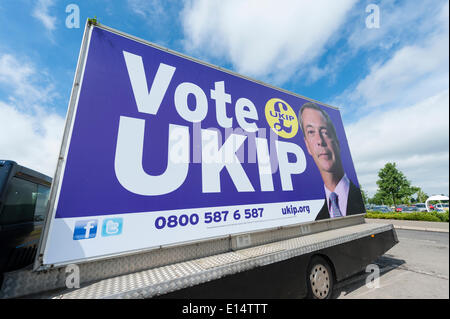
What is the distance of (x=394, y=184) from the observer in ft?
83.7

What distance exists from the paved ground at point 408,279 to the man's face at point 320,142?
215 centimetres

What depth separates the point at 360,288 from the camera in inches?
124

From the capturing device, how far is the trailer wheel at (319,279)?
255cm

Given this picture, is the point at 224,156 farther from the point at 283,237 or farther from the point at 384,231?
the point at 384,231

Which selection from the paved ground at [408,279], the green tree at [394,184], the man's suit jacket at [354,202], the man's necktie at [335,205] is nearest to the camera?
the paved ground at [408,279]

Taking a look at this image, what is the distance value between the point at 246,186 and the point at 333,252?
177 cm

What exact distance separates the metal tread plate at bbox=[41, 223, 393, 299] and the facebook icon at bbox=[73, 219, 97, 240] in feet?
1.32

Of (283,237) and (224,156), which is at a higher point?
(224,156)

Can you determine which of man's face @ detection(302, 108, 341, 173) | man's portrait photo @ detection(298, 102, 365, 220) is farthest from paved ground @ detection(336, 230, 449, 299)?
man's face @ detection(302, 108, 341, 173)

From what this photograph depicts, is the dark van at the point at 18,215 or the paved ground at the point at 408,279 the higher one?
the dark van at the point at 18,215

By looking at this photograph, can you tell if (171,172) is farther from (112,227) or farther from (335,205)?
(335,205)

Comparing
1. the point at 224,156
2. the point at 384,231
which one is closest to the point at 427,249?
the point at 384,231

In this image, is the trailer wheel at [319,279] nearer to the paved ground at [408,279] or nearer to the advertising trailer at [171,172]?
the advertising trailer at [171,172]

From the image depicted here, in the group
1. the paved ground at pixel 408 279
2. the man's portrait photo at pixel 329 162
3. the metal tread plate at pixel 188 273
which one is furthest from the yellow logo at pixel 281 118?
the paved ground at pixel 408 279
